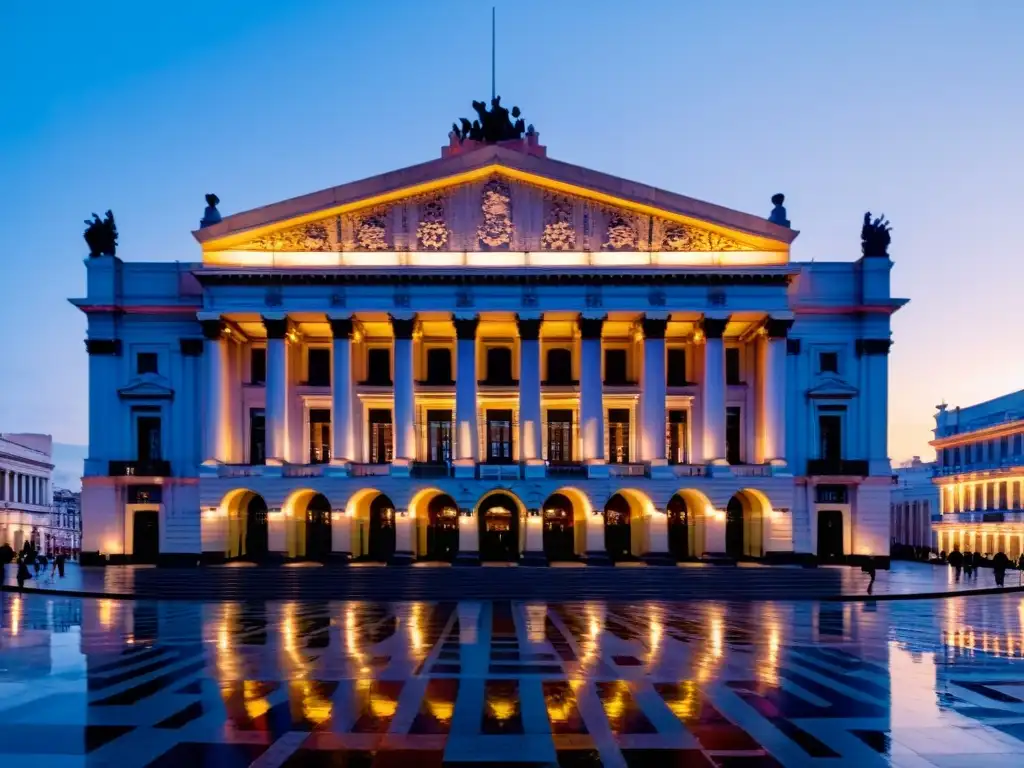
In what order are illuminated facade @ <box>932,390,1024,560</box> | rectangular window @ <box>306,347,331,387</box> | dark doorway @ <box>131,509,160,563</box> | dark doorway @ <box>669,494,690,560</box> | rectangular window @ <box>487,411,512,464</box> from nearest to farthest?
1. dark doorway @ <box>669,494,690,560</box>
2. rectangular window @ <box>487,411,512,464</box>
3. dark doorway @ <box>131,509,160,563</box>
4. rectangular window @ <box>306,347,331,387</box>
5. illuminated facade @ <box>932,390,1024,560</box>

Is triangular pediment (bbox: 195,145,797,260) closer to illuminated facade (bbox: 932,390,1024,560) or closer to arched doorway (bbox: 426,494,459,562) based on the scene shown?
arched doorway (bbox: 426,494,459,562)

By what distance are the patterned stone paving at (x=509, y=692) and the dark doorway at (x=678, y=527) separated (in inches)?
1111

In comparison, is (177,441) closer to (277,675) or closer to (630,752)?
(277,675)

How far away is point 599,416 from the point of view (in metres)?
55.7

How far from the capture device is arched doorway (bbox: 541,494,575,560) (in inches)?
2282

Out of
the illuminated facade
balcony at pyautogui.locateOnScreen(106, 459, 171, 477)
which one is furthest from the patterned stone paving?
the illuminated facade

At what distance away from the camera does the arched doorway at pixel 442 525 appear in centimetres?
5816

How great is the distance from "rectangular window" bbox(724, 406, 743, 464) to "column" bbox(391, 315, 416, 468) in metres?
19.1

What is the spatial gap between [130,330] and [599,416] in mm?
28601

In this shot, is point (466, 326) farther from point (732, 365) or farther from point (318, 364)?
point (732, 365)

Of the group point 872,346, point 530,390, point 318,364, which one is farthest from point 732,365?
point 318,364

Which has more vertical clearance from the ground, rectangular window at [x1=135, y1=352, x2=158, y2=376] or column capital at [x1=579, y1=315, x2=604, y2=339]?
column capital at [x1=579, y1=315, x2=604, y2=339]

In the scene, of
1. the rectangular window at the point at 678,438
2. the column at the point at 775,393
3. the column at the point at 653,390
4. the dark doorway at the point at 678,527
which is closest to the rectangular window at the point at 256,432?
the column at the point at 653,390

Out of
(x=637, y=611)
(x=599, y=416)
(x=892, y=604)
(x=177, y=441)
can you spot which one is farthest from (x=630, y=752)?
(x=177, y=441)
